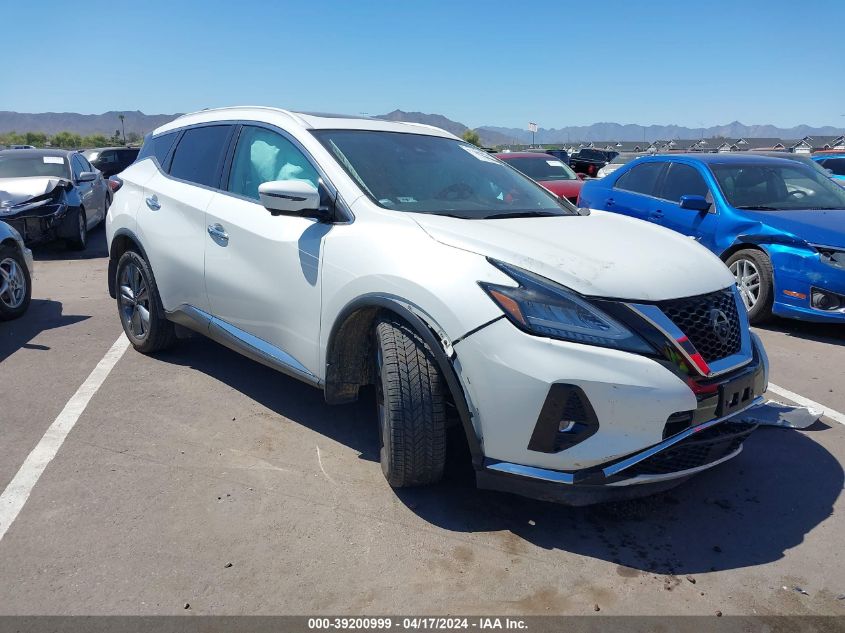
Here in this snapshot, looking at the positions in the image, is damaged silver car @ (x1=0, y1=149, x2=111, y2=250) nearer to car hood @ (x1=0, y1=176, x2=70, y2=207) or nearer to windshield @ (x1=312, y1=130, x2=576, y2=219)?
car hood @ (x1=0, y1=176, x2=70, y2=207)

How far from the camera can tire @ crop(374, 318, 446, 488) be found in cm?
298

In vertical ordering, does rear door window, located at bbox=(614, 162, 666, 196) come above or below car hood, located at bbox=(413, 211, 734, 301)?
above

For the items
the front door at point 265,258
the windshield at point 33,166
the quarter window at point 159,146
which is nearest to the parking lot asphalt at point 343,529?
the front door at point 265,258

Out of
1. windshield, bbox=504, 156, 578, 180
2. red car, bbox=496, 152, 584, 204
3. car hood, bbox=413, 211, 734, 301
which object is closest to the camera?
car hood, bbox=413, 211, 734, 301

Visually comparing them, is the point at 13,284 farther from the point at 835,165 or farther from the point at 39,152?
the point at 835,165

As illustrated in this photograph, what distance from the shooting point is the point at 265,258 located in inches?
148

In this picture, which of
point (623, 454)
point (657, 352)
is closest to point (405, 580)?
point (623, 454)

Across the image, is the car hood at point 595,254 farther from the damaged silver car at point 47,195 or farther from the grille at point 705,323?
the damaged silver car at point 47,195

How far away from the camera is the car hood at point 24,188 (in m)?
9.54

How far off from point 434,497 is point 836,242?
454 centimetres

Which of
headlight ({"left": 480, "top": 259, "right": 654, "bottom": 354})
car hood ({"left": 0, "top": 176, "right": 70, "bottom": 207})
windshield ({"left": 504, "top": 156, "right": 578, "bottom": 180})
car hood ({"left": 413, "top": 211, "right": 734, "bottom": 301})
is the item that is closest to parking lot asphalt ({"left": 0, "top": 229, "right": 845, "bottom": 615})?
headlight ({"left": 480, "top": 259, "right": 654, "bottom": 354})

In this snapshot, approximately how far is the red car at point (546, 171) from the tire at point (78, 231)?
22.6 feet

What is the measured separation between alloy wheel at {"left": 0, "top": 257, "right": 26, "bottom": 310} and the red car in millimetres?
7919

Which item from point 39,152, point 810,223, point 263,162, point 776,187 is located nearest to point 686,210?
point 776,187
